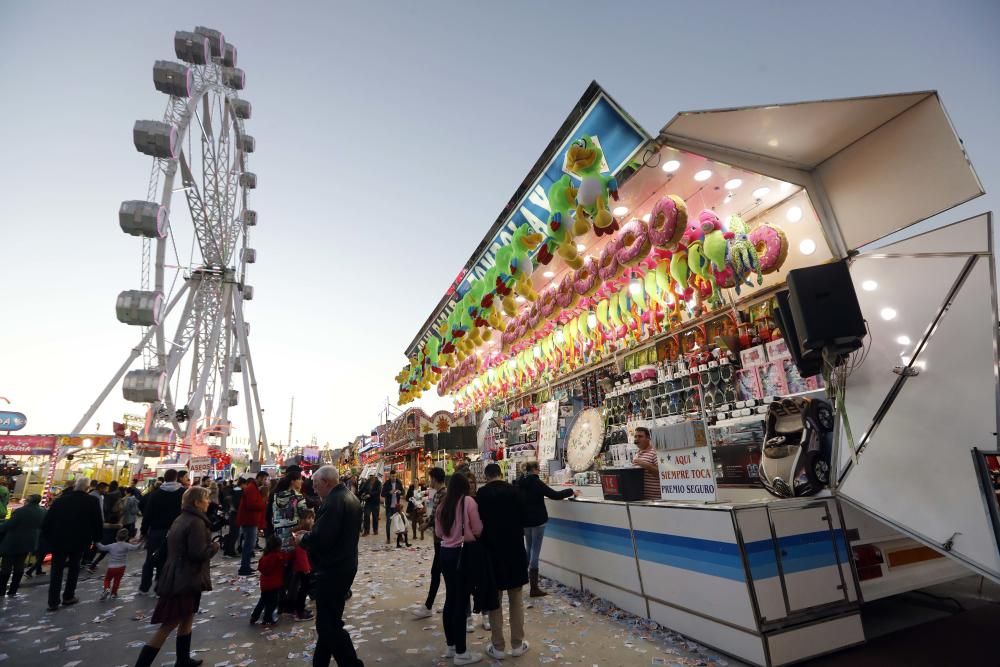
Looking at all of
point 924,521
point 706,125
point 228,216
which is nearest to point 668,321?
point 706,125

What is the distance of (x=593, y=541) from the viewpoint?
5.35m

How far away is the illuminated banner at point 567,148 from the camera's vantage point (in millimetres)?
4566

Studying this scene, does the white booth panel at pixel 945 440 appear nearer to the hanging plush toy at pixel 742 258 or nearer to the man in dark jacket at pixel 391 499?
the hanging plush toy at pixel 742 258

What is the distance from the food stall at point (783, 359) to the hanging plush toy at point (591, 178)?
2 cm

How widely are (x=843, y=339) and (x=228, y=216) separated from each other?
30.2 meters

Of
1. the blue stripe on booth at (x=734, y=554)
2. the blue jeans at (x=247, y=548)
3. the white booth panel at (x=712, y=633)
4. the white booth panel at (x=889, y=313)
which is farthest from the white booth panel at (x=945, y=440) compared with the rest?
the blue jeans at (x=247, y=548)

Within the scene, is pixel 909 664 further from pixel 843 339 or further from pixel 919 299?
pixel 919 299

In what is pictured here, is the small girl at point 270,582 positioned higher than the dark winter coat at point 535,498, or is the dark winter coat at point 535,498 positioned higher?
the dark winter coat at point 535,498

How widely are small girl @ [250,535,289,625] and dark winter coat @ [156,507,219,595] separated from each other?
1.21 m

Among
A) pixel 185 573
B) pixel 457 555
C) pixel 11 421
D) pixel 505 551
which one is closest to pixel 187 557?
pixel 185 573

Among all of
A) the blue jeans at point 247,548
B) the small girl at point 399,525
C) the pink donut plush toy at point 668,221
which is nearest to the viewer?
the pink donut plush toy at point 668,221

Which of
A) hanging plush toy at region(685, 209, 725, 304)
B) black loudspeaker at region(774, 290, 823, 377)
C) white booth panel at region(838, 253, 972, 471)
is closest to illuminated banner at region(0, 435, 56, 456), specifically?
hanging plush toy at region(685, 209, 725, 304)

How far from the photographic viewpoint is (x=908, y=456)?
385cm

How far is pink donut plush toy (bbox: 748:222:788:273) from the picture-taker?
512 cm
